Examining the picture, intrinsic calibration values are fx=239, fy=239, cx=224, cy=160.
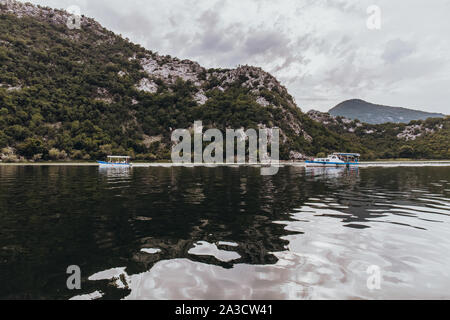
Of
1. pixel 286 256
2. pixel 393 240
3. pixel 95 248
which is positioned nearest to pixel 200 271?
pixel 286 256

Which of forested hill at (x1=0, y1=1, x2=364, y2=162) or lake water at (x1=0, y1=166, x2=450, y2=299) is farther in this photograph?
forested hill at (x1=0, y1=1, x2=364, y2=162)

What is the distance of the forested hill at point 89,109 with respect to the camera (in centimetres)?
11788

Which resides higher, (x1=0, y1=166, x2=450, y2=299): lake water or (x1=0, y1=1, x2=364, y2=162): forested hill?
(x1=0, y1=1, x2=364, y2=162): forested hill

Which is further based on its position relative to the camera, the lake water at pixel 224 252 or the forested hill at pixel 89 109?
the forested hill at pixel 89 109

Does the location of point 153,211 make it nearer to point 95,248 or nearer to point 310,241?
point 95,248

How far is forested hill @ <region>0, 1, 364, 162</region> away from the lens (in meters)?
118

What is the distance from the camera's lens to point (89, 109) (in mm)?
149375

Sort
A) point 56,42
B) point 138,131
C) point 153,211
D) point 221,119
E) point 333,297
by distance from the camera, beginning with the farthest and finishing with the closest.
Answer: point 56,42, point 221,119, point 138,131, point 153,211, point 333,297

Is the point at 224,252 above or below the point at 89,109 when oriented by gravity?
below

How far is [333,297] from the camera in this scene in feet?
21.8

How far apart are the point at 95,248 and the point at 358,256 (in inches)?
429

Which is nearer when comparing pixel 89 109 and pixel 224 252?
pixel 224 252

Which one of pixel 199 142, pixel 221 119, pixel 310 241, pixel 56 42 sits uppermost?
pixel 56 42

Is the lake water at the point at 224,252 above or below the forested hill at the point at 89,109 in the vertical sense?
below
